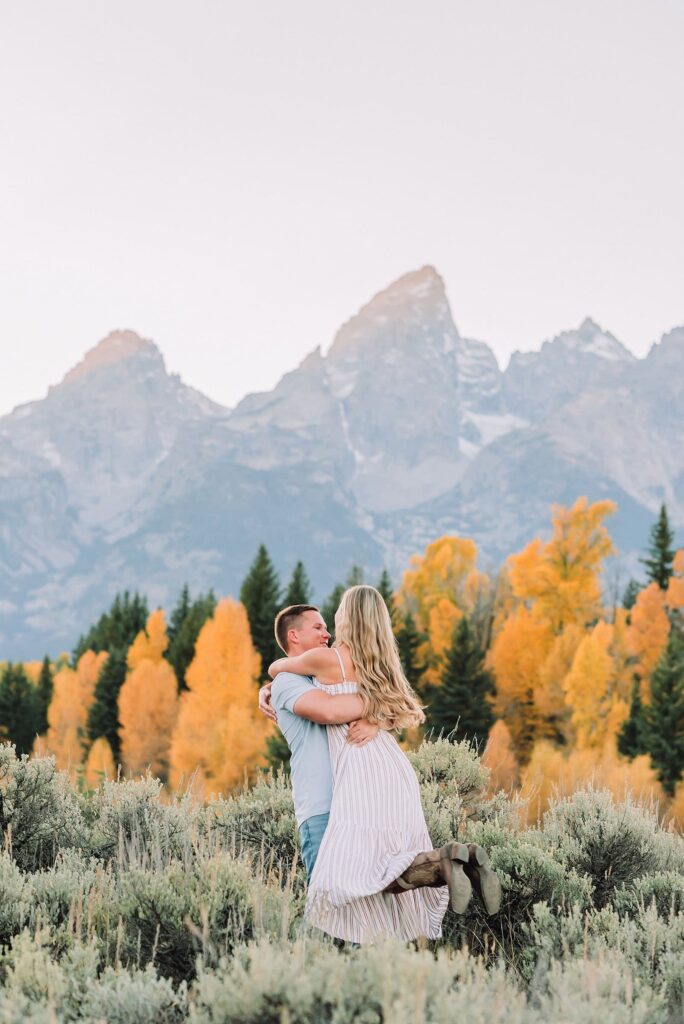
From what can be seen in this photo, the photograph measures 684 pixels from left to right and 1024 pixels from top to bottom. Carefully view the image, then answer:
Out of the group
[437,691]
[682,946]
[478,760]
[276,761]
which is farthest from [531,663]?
[682,946]

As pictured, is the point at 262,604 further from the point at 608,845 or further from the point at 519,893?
the point at 519,893

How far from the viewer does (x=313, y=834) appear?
498 cm

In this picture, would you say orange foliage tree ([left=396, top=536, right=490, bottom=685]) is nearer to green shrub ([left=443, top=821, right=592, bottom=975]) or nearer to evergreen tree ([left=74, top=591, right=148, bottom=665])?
evergreen tree ([left=74, top=591, right=148, bottom=665])

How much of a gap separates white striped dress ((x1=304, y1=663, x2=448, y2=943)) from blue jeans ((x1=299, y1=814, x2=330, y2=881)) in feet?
0.59

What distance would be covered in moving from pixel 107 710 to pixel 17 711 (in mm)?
5163

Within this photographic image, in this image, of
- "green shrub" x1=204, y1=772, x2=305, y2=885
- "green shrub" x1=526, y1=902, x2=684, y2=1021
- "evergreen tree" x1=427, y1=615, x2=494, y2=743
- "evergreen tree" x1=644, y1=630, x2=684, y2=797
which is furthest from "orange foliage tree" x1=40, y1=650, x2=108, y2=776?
"green shrub" x1=526, y1=902, x2=684, y2=1021

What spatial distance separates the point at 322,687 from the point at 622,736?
116 ft

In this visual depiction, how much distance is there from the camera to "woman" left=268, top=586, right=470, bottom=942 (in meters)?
4.64

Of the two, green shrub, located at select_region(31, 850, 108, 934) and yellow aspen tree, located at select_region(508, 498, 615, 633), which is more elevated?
yellow aspen tree, located at select_region(508, 498, 615, 633)

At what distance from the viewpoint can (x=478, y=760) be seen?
27.6 ft

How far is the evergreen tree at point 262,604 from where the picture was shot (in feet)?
164

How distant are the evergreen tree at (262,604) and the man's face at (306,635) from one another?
44.0 meters

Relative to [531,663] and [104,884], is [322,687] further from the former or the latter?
[531,663]

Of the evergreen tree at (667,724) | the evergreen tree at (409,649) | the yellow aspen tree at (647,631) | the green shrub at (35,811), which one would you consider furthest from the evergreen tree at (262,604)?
the green shrub at (35,811)
